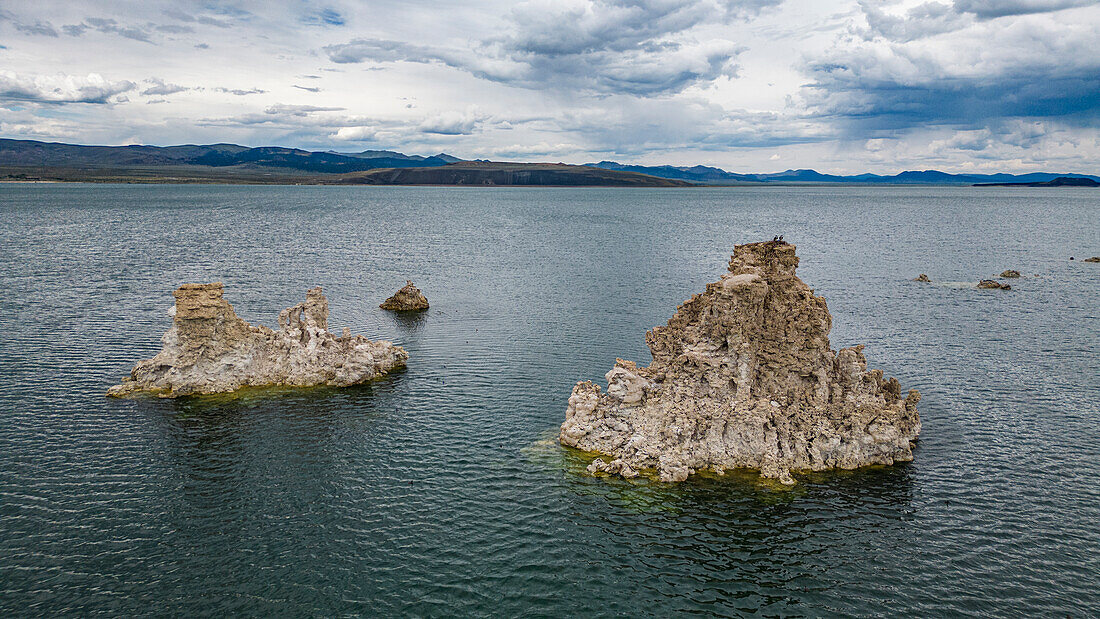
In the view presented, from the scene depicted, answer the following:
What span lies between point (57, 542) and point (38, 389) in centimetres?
2375

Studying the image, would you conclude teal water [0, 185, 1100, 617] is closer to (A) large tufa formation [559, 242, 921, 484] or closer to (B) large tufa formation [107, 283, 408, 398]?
(A) large tufa formation [559, 242, 921, 484]

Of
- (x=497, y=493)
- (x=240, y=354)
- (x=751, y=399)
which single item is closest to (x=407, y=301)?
(x=240, y=354)

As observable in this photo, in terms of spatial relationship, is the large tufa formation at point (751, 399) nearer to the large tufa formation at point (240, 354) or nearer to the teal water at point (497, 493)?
the teal water at point (497, 493)

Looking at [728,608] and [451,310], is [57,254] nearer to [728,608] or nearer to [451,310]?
[451,310]

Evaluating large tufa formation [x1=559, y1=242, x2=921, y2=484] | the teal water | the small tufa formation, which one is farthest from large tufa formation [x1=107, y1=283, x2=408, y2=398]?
the small tufa formation

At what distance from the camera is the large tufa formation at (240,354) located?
48688mm

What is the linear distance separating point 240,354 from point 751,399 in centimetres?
3697

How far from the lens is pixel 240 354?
5041 cm

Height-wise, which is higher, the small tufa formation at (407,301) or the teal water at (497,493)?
the small tufa formation at (407,301)

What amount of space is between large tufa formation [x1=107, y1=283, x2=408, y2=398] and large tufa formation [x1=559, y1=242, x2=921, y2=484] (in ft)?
67.1

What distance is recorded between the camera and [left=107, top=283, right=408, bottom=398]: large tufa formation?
48688 mm

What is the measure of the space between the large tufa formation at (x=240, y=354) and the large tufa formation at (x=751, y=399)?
20438mm

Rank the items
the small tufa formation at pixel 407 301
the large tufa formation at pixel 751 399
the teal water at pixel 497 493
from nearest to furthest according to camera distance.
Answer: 1. the teal water at pixel 497 493
2. the large tufa formation at pixel 751 399
3. the small tufa formation at pixel 407 301

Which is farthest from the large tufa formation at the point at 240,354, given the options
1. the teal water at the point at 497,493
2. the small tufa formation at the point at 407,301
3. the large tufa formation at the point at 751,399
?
the small tufa formation at the point at 407,301
